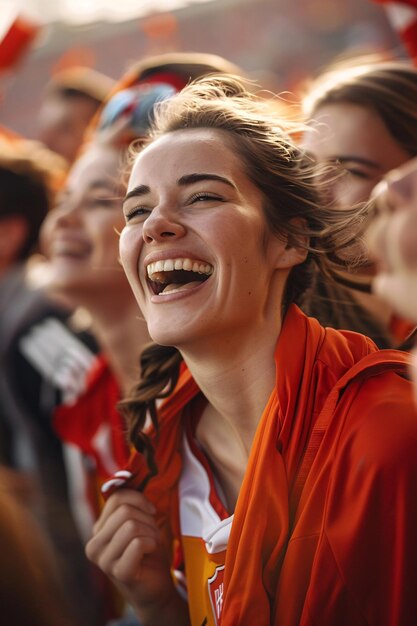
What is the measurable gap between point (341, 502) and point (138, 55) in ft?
23.4

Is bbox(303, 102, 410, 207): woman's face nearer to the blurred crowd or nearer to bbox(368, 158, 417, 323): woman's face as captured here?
the blurred crowd

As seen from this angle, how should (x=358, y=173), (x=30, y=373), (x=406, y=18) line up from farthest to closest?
(x=30, y=373) → (x=406, y=18) → (x=358, y=173)

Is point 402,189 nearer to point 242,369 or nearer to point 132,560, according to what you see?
point 242,369

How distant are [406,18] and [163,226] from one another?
3.26 feet

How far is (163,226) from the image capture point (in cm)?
110

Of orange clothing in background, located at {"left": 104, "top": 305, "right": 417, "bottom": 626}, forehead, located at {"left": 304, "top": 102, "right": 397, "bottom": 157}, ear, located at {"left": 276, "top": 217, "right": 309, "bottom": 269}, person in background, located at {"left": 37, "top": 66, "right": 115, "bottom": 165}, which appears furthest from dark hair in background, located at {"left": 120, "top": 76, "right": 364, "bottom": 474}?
person in background, located at {"left": 37, "top": 66, "right": 115, "bottom": 165}

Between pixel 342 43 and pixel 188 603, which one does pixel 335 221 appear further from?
pixel 342 43

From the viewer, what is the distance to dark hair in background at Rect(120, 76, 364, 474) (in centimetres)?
117

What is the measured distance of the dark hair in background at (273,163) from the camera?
3.84 feet

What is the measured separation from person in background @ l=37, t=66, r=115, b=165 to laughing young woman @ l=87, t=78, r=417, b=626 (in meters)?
2.26

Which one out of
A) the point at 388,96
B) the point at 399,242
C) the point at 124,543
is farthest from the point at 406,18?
the point at 124,543

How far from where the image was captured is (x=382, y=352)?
3.53 feet

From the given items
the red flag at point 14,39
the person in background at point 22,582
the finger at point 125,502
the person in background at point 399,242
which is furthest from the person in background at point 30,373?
the person in background at point 399,242

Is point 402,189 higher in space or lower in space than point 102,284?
lower
